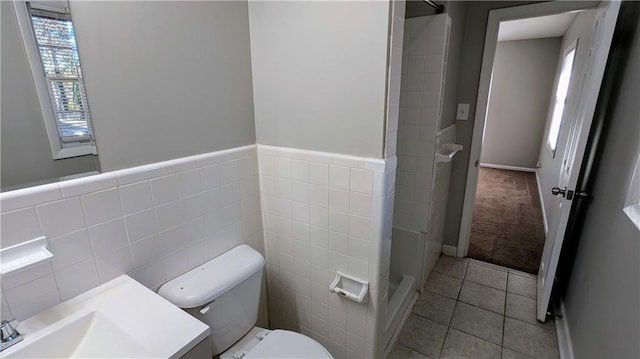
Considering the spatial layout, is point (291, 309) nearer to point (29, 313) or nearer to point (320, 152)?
point (320, 152)

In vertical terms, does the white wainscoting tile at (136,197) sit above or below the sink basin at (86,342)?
above

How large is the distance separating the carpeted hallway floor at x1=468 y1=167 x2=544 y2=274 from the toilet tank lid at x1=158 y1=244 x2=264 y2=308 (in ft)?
7.32

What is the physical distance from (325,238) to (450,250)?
182 centimetres

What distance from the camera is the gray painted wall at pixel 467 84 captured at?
2.28 metres

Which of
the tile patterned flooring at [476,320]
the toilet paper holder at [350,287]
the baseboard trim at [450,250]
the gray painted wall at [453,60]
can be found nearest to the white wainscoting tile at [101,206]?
the toilet paper holder at [350,287]

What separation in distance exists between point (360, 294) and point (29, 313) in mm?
1151

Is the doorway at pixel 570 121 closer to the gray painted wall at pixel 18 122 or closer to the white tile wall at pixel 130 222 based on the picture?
the white tile wall at pixel 130 222

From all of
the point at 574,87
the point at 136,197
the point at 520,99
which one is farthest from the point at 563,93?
the point at 136,197

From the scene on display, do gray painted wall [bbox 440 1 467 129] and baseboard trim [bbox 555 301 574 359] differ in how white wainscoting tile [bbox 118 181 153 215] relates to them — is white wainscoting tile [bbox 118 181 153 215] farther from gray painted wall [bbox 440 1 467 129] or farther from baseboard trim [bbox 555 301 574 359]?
baseboard trim [bbox 555 301 574 359]

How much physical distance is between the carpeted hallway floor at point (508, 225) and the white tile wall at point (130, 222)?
2.34 metres

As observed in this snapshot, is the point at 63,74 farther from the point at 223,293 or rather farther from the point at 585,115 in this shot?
the point at 585,115

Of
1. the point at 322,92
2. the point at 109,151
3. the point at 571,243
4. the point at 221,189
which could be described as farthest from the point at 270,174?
the point at 571,243

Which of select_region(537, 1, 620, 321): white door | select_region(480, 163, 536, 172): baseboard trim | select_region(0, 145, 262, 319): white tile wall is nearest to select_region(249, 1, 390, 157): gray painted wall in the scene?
select_region(0, 145, 262, 319): white tile wall

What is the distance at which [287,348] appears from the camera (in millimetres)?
1309
